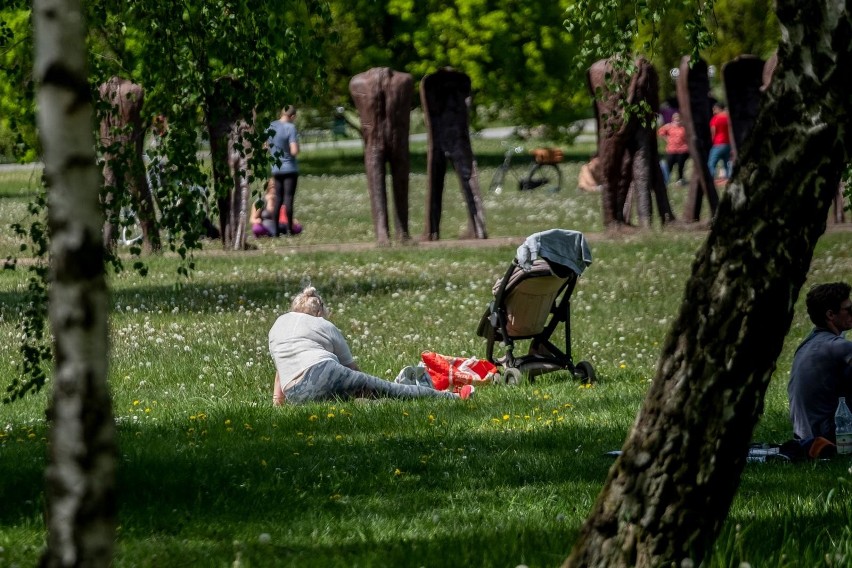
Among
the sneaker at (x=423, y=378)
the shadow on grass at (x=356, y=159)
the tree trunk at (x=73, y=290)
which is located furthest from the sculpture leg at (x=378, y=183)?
the shadow on grass at (x=356, y=159)

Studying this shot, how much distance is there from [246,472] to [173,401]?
349 centimetres

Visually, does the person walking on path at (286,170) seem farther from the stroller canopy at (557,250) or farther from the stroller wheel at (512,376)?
the stroller canopy at (557,250)

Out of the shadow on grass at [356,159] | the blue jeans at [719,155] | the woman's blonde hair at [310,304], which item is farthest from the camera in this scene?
the shadow on grass at [356,159]

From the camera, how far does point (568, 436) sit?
9047 mm

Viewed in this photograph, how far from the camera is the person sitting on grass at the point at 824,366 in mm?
8570

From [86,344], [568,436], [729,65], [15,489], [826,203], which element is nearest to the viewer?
[86,344]

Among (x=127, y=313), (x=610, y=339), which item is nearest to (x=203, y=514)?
(x=610, y=339)

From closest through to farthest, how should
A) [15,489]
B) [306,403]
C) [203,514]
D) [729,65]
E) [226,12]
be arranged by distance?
[203,514]
[15,489]
[226,12]
[306,403]
[729,65]

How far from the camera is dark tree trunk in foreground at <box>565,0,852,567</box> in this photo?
481 cm

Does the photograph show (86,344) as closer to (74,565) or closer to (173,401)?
(74,565)

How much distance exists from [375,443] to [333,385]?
2003 mm

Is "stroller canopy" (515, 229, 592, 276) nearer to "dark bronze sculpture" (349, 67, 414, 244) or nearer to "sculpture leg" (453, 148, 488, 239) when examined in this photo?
"dark bronze sculpture" (349, 67, 414, 244)

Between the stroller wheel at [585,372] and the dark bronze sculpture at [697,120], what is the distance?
38.6 ft

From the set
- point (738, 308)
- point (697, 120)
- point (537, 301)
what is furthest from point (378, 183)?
point (738, 308)
